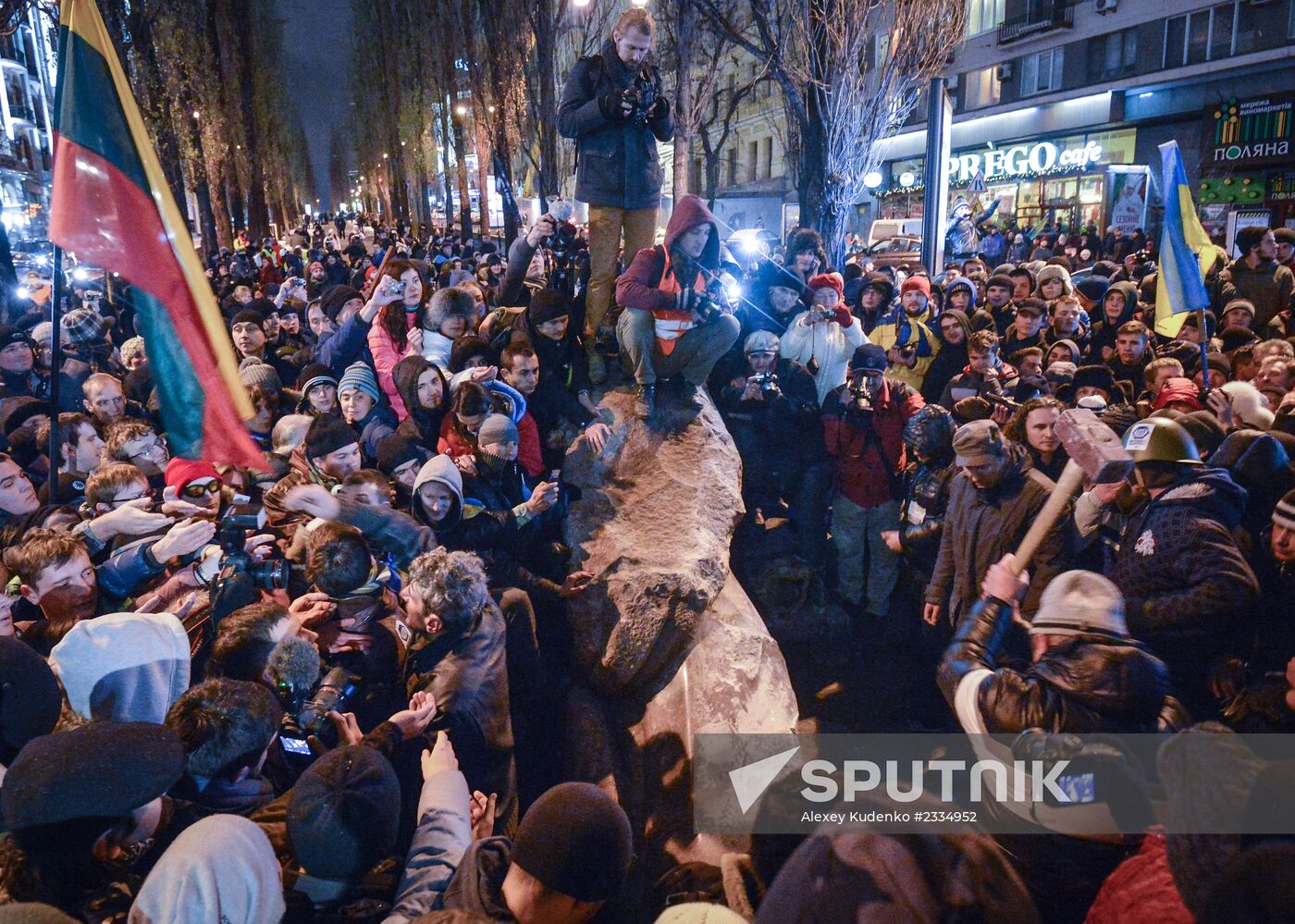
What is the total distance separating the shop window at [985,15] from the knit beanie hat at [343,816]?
36167mm

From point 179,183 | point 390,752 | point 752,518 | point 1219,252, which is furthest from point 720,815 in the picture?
point 179,183

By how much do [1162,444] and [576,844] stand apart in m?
2.90

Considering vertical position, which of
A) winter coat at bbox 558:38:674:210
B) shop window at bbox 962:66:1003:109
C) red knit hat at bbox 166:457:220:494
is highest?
shop window at bbox 962:66:1003:109

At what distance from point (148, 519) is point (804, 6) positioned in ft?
39.4

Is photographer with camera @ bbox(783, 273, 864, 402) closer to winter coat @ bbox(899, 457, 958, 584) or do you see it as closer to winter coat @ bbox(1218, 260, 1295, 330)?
winter coat @ bbox(899, 457, 958, 584)

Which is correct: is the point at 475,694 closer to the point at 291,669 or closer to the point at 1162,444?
the point at 291,669

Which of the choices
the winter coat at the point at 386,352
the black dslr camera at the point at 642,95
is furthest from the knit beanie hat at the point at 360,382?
the black dslr camera at the point at 642,95

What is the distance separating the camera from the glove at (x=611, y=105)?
469cm

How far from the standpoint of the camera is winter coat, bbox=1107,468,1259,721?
2883 millimetres

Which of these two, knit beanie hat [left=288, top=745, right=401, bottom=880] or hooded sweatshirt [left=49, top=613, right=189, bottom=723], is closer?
knit beanie hat [left=288, top=745, right=401, bottom=880]

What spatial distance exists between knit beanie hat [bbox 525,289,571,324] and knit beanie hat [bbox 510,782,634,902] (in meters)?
3.62

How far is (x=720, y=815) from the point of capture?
3705 mm

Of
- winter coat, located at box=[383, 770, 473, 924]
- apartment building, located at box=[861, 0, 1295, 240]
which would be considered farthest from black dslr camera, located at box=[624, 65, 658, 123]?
apartment building, located at box=[861, 0, 1295, 240]

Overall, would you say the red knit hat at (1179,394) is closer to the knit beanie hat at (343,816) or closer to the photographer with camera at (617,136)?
the photographer with camera at (617,136)
